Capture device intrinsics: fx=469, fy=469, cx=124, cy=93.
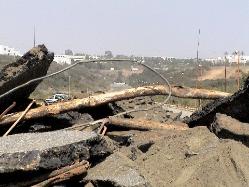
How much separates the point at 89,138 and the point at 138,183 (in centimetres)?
76

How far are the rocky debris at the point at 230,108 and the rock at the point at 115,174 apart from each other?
200 cm

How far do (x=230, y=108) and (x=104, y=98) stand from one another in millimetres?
2033

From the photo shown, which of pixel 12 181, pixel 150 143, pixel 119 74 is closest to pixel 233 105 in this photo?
pixel 150 143

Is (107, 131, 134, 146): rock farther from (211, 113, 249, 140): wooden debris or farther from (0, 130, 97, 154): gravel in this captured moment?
(211, 113, 249, 140): wooden debris

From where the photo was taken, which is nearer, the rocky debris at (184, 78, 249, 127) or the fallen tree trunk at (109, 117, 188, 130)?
the rocky debris at (184, 78, 249, 127)

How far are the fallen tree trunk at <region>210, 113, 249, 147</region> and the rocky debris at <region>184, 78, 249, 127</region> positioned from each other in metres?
0.32

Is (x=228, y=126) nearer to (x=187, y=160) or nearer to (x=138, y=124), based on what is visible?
(x=187, y=160)

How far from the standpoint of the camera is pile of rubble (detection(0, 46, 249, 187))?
4.82 m

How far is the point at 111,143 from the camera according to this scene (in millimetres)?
6531

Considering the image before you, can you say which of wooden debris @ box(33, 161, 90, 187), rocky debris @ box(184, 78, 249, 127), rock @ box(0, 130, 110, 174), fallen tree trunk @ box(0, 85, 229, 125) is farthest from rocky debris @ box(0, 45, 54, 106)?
rocky debris @ box(184, 78, 249, 127)

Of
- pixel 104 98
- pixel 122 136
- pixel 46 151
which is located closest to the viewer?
pixel 46 151

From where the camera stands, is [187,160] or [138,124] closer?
[187,160]

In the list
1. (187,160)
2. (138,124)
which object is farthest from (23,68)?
(187,160)

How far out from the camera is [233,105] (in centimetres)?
662
